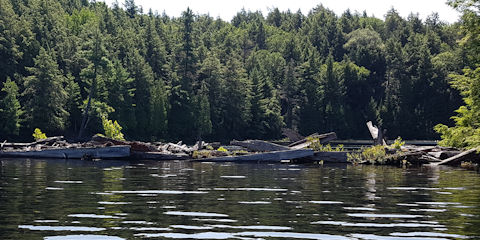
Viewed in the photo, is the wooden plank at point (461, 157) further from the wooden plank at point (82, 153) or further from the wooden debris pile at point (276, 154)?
the wooden plank at point (82, 153)

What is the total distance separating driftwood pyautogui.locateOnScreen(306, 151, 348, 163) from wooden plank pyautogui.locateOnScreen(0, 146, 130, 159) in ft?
39.3

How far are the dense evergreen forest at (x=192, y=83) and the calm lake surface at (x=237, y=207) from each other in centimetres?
5986

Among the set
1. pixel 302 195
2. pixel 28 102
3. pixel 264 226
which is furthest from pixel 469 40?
pixel 28 102

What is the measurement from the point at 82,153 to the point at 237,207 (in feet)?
101

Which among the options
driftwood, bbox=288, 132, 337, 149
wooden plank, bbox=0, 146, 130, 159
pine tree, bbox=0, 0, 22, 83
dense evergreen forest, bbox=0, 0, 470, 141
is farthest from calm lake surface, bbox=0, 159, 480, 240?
pine tree, bbox=0, 0, 22, 83

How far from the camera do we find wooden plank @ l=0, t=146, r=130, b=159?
45.9 meters

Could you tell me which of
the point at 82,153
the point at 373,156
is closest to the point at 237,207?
the point at 373,156

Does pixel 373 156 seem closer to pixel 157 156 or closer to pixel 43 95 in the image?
pixel 157 156

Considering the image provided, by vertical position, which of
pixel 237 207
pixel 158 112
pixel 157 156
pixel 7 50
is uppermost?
pixel 7 50

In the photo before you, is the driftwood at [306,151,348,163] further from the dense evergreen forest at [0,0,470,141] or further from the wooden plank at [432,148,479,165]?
the dense evergreen forest at [0,0,470,141]

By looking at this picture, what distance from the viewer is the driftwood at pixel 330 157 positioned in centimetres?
4262

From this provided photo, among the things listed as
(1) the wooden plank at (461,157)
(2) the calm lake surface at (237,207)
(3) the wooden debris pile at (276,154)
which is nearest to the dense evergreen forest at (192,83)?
(3) the wooden debris pile at (276,154)

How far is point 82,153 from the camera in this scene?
154ft

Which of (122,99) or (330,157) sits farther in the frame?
(122,99)
